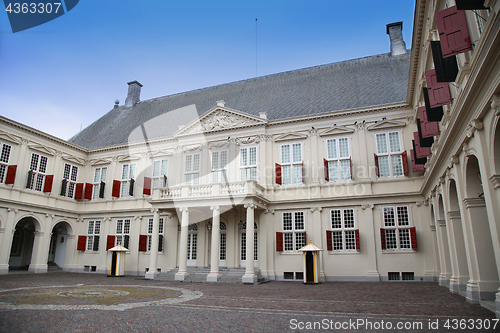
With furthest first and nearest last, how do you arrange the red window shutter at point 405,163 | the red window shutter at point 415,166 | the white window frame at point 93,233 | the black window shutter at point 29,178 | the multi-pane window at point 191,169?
the white window frame at point 93,233 < the multi-pane window at point 191,169 < the black window shutter at point 29,178 < the red window shutter at point 405,163 < the red window shutter at point 415,166

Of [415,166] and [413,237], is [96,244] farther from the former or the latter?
[415,166]

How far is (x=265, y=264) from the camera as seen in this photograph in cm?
1852

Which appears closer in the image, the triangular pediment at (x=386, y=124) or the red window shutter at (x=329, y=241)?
the red window shutter at (x=329, y=241)

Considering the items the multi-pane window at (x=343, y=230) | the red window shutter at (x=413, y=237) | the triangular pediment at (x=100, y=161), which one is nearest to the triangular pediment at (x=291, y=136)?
the multi-pane window at (x=343, y=230)

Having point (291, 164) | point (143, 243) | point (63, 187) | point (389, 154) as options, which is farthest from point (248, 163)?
point (63, 187)

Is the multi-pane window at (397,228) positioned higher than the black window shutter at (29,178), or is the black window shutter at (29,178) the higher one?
the black window shutter at (29,178)

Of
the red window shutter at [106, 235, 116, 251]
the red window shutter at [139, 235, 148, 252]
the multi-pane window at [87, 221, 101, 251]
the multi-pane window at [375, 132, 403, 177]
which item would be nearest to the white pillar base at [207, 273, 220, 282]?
the red window shutter at [139, 235, 148, 252]

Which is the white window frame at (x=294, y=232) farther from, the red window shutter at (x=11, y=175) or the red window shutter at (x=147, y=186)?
the red window shutter at (x=11, y=175)

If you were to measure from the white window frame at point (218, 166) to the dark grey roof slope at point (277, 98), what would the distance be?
3.87 metres

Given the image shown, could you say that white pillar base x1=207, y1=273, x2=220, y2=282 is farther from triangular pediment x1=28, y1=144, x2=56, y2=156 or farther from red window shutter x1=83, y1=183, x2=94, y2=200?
triangular pediment x1=28, y1=144, x2=56, y2=156

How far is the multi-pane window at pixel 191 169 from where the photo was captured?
21547 mm

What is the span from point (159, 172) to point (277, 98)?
32.0 feet

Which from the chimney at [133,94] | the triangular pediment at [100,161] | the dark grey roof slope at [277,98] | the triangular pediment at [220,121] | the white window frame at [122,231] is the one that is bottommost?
the white window frame at [122,231]

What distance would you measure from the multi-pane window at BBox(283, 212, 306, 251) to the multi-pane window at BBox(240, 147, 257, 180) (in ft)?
10.8
